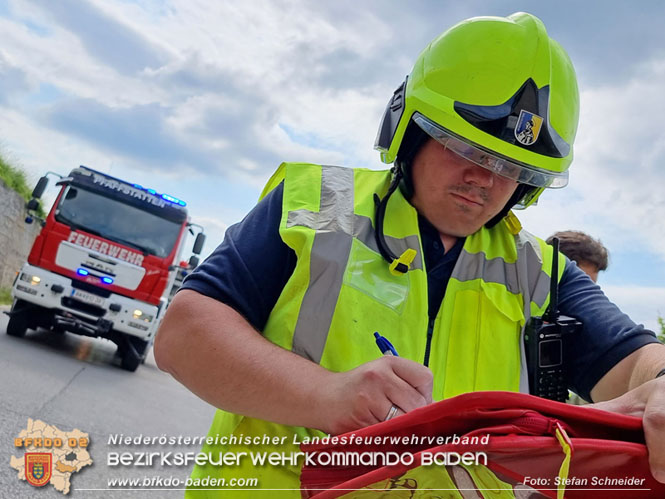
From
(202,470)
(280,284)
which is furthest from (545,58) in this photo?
(202,470)

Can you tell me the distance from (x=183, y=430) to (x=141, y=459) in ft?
15.7

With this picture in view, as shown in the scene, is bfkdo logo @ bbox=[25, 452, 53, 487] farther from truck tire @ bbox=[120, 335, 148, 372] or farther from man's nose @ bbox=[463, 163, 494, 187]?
truck tire @ bbox=[120, 335, 148, 372]

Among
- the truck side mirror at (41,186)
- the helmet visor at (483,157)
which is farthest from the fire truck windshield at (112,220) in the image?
the helmet visor at (483,157)

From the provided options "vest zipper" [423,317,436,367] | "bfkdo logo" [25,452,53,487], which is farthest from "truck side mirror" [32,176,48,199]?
"vest zipper" [423,317,436,367]

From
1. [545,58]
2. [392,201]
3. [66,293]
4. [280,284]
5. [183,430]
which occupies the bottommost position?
[183,430]

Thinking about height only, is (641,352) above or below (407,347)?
above

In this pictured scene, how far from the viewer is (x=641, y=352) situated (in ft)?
5.11

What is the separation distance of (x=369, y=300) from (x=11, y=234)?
17.8 meters

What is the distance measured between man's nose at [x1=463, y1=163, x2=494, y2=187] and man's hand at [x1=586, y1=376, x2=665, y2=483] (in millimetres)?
697

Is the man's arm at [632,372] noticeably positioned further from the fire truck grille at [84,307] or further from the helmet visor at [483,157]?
the fire truck grille at [84,307]

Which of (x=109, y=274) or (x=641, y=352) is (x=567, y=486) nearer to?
(x=641, y=352)

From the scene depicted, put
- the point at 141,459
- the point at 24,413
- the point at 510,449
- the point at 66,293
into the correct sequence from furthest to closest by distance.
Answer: the point at 66,293 → the point at 24,413 → the point at 141,459 → the point at 510,449

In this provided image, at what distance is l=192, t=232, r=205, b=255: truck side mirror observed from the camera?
427 inches

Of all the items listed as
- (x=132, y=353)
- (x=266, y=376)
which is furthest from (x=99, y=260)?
(x=266, y=376)
